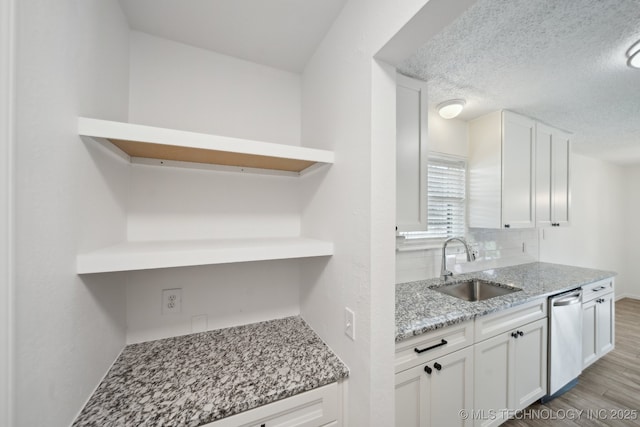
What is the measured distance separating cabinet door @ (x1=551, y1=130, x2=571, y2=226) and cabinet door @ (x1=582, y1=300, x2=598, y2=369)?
0.82 m

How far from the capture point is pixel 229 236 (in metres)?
1.34

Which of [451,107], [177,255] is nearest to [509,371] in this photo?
[451,107]

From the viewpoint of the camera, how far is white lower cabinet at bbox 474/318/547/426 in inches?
55.7

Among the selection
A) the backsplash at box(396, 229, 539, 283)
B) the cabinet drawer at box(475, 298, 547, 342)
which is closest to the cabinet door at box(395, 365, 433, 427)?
the cabinet drawer at box(475, 298, 547, 342)

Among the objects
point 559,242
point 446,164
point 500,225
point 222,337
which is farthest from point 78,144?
point 559,242

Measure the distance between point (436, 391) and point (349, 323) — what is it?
2.43ft

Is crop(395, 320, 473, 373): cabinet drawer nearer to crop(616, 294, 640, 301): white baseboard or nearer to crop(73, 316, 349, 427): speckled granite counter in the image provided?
crop(73, 316, 349, 427): speckled granite counter

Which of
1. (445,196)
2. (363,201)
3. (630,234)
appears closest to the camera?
(363,201)

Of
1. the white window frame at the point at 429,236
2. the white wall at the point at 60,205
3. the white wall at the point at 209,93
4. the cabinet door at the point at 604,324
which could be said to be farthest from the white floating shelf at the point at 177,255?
the cabinet door at the point at 604,324

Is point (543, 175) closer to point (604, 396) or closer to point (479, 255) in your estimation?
point (479, 255)

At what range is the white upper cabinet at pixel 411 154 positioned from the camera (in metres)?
1.41

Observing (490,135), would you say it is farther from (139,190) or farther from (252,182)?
(139,190)

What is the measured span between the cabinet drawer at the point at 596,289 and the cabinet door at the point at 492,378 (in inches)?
49.5

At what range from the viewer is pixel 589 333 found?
2.20 metres
